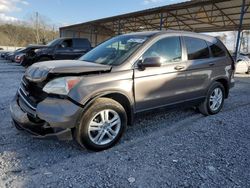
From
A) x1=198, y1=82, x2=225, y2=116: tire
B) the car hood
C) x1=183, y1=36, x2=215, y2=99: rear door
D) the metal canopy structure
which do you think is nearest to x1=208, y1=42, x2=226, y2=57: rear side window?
x1=183, y1=36, x2=215, y2=99: rear door

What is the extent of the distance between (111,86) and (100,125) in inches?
22.1

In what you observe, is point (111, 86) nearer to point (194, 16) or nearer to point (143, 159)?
point (143, 159)

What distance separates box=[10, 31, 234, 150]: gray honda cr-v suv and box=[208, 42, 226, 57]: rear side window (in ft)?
0.65

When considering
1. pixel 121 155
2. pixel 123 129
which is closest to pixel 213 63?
pixel 123 129

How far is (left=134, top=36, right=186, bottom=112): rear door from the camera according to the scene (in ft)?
12.8

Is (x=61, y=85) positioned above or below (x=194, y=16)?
below

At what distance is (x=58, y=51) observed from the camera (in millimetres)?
12906

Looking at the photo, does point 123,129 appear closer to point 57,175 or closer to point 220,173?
point 57,175

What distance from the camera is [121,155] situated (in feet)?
11.4

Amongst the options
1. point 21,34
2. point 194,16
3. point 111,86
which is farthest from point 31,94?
point 21,34

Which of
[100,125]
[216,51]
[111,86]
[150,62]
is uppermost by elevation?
[216,51]

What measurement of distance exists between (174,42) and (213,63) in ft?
3.78

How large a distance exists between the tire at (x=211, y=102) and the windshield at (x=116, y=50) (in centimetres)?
196

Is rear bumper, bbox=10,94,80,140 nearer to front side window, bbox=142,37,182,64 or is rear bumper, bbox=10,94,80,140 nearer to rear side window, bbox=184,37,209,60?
front side window, bbox=142,37,182,64
